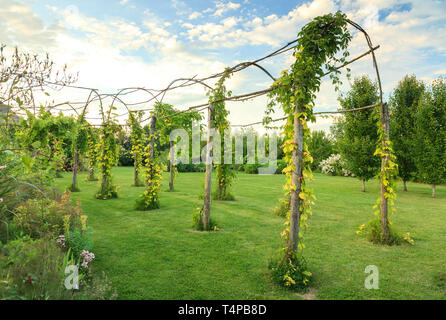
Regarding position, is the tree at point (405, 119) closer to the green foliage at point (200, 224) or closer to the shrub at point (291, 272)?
the green foliage at point (200, 224)

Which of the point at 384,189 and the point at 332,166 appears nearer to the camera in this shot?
the point at 384,189

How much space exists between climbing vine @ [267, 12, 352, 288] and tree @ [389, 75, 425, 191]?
502 inches

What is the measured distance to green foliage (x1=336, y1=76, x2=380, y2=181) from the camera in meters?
13.5

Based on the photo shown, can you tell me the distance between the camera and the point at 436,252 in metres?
5.14

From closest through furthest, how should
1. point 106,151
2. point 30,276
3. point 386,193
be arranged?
point 30,276 < point 386,193 < point 106,151

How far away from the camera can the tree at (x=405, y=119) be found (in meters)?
14.0

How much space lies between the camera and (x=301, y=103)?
3637 mm

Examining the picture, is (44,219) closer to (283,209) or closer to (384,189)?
(283,209)

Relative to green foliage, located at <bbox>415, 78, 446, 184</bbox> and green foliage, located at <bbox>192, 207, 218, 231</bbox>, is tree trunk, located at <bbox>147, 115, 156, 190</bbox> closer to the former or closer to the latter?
green foliage, located at <bbox>192, 207, 218, 231</bbox>

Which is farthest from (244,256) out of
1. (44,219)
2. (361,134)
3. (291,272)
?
(361,134)

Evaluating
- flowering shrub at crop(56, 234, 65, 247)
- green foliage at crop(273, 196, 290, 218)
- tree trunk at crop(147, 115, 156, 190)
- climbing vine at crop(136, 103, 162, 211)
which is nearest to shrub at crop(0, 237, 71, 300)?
flowering shrub at crop(56, 234, 65, 247)

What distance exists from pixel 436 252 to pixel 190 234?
16.7ft

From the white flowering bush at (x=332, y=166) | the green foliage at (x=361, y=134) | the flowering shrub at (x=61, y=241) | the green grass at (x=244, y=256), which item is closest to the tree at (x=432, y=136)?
the green foliage at (x=361, y=134)

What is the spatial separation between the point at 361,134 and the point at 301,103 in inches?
479
